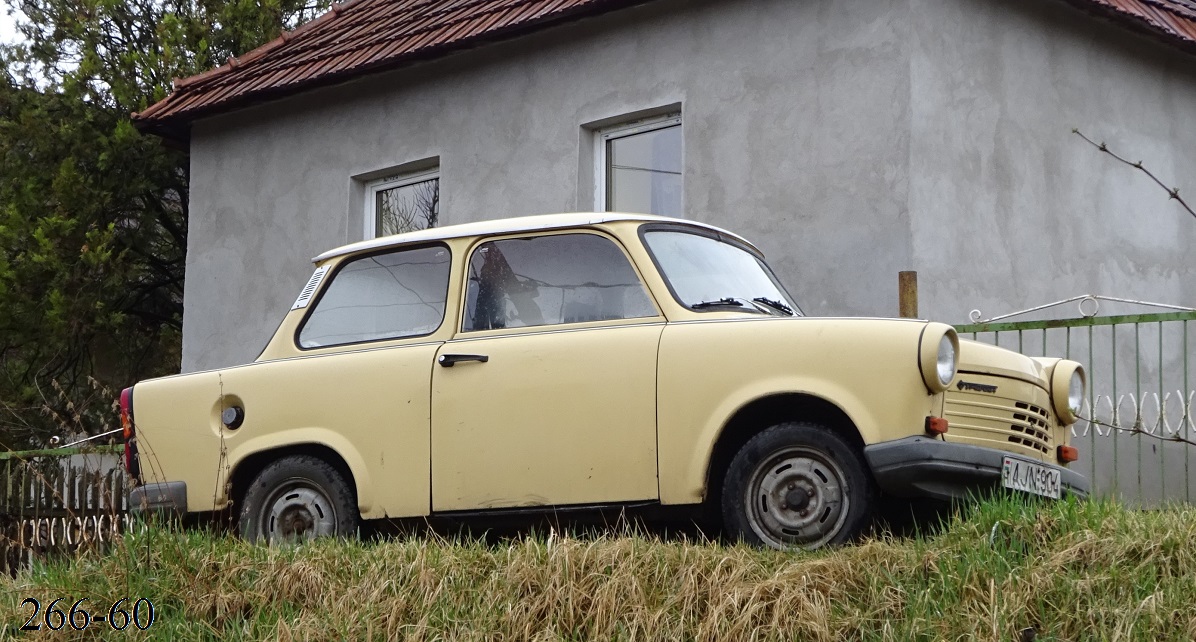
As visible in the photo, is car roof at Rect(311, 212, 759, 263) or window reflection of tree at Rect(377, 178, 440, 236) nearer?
car roof at Rect(311, 212, 759, 263)

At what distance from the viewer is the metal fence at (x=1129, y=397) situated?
8.00 meters

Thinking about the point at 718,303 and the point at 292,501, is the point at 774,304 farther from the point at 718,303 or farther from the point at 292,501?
the point at 292,501

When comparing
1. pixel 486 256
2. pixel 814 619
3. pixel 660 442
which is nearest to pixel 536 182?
pixel 486 256

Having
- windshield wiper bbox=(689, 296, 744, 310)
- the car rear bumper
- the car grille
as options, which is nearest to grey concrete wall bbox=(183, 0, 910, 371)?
windshield wiper bbox=(689, 296, 744, 310)

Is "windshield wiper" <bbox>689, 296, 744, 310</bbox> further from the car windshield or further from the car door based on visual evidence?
the car door

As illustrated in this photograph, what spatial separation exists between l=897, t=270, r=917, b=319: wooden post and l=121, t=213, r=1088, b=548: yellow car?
1706 mm

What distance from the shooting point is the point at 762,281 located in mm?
6844

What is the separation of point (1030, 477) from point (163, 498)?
3.92 meters

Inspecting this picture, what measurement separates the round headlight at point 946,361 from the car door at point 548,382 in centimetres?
114

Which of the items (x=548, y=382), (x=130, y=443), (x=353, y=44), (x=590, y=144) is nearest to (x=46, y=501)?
(x=130, y=443)

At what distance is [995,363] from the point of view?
5855 millimetres

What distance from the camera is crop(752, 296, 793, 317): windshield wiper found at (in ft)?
21.6

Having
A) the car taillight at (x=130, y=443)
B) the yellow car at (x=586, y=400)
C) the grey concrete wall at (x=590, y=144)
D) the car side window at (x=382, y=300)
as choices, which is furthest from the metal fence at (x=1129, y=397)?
the car taillight at (x=130, y=443)

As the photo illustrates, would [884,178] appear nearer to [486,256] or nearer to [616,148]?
[616,148]
